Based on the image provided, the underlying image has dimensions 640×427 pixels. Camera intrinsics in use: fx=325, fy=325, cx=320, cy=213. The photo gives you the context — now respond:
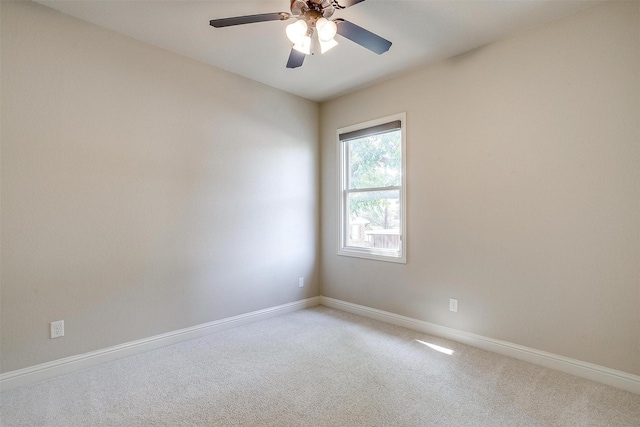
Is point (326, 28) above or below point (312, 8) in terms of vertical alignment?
below

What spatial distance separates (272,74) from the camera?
3.54 m

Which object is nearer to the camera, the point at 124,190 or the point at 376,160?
the point at 124,190

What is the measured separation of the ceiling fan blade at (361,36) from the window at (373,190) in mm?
1426

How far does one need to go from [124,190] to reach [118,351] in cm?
135

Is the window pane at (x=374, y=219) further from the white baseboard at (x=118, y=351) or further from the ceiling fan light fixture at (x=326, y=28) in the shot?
the ceiling fan light fixture at (x=326, y=28)

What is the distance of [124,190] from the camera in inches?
110

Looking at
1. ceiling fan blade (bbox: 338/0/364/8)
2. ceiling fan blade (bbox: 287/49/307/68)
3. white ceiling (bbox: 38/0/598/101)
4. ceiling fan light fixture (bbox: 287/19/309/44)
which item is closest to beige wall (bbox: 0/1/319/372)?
white ceiling (bbox: 38/0/598/101)

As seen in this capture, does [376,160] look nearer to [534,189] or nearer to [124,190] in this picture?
[534,189]

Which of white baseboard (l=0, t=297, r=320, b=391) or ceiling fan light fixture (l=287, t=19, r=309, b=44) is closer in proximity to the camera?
ceiling fan light fixture (l=287, t=19, r=309, b=44)

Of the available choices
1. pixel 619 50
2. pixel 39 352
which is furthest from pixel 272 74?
pixel 39 352

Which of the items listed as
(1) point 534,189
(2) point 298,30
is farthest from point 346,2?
(1) point 534,189

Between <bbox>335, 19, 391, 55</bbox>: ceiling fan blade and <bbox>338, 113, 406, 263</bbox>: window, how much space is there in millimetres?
1426

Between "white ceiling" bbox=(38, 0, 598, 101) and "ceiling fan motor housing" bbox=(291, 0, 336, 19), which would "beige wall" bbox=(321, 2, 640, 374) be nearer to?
"white ceiling" bbox=(38, 0, 598, 101)

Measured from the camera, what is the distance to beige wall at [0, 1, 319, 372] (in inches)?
92.1
